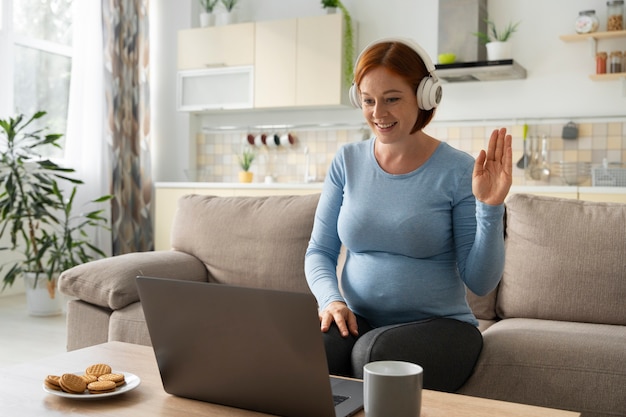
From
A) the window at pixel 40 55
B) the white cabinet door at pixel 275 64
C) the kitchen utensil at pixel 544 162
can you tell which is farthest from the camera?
the white cabinet door at pixel 275 64

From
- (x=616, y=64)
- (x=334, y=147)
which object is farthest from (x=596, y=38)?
(x=334, y=147)

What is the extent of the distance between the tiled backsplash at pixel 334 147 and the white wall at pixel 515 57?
3.5 inches

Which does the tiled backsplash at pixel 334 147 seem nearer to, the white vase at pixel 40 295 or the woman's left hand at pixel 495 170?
the white vase at pixel 40 295

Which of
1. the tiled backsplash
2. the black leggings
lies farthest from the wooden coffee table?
the tiled backsplash

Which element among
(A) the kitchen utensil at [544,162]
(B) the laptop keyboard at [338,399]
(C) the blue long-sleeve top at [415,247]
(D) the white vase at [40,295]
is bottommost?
(D) the white vase at [40,295]

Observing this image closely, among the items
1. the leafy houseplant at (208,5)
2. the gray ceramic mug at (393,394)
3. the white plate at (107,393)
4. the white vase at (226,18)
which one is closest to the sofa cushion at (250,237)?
the white plate at (107,393)

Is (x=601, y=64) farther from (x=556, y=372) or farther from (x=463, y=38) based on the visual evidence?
(x=556, y=372)

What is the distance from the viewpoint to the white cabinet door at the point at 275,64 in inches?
208

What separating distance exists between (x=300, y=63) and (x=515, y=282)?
3.26 metres

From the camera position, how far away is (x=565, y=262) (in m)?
2.24

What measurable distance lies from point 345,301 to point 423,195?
0.33m

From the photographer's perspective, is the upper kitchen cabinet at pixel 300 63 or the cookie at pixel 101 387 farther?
the upper kitchen cabinet at pixel 300 63

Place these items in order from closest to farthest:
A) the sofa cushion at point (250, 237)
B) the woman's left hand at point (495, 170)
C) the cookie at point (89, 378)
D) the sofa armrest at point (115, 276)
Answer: the cookie at point (89, 378) → the woman's left hand at point (495, 170) → the sofa armrest at point (115, 276) → the sofa cushion at point (250, 237)

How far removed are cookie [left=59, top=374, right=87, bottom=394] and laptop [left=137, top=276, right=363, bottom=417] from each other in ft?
0.45
